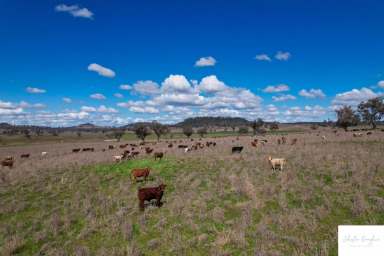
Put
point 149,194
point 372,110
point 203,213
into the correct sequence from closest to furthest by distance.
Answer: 1. point 203,213
2. point 149,194
3. point 372,110

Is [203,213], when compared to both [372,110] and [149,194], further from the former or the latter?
[372,110]

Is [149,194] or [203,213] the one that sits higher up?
[149,194]

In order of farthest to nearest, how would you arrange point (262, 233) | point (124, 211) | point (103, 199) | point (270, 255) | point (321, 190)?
point (103, 199) → point (321, 190) → point (124, 211) → point (262, 233) → point (270, 255)

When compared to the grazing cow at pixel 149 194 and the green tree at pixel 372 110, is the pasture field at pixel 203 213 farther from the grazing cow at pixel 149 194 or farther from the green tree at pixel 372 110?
the green tree at pixel 372 110

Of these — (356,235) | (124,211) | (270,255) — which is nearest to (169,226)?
(124,211)

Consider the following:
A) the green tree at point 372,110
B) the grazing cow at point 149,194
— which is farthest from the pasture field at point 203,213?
the green tree at point 372,110

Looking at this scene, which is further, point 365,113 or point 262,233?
point 365,113

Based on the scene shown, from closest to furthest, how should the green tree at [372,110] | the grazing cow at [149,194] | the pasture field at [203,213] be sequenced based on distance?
the pasture field at [203,213] → the grazing cow at [149,194] → the green tree at [372,110]

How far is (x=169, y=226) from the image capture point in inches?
388

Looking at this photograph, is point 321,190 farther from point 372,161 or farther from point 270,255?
point 372,161

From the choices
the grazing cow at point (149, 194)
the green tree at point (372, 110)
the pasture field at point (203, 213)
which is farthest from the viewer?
the green tree at point (372, 110)

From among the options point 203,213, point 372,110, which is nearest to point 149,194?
point 203,213

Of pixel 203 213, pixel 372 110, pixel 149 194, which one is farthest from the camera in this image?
pixel 372 110

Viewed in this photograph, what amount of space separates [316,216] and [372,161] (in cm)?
1087
